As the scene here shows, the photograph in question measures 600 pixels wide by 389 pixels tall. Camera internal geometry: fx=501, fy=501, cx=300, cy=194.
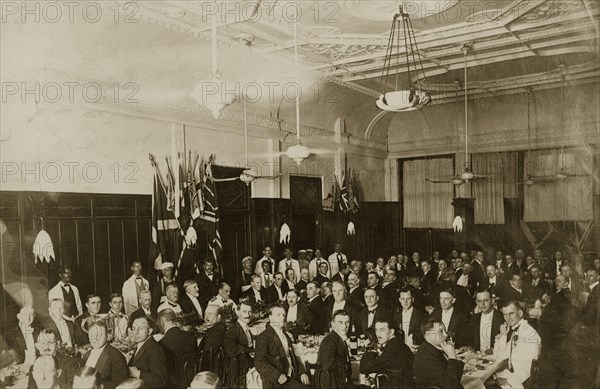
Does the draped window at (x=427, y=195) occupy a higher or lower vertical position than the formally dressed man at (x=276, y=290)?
higher

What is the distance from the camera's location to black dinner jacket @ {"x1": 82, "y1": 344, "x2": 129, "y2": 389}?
516 cm

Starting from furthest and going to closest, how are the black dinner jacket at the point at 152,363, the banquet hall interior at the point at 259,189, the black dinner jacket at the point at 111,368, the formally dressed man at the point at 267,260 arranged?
the formally dressed man at the point at 267,260, the banquet hall interior at the point at 259,189, the black dinner jacket at the point at 152,363, the black dinner jacket at the point at 111,368

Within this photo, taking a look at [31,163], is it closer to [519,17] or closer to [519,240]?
[519,17]

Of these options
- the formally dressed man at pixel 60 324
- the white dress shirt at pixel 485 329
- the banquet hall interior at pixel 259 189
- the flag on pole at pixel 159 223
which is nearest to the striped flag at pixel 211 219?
the banquet hall interior at pixel 259 189

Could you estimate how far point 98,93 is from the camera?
8.53 m

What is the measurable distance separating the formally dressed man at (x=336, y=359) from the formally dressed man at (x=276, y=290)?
420cm

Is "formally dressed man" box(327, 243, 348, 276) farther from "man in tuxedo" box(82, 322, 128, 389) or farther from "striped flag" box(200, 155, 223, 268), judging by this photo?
"man in tuxedo" box(82, 322, 128, 389)

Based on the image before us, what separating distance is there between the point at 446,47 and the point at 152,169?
22.7 feet

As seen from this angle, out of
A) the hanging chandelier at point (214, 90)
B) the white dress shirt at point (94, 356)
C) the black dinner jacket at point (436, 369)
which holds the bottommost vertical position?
the black dinner jacket at point (436, 369)

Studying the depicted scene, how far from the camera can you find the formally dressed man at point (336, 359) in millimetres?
5547

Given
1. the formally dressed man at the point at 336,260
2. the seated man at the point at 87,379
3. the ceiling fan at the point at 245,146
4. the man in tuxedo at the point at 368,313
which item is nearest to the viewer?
the seated man at the point at 87,379

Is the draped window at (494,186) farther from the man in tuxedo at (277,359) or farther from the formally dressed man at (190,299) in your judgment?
the man in tuxedo at (277,359)

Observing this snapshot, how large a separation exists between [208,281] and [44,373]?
17.4 ft

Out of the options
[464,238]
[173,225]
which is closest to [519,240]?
[464,238]
